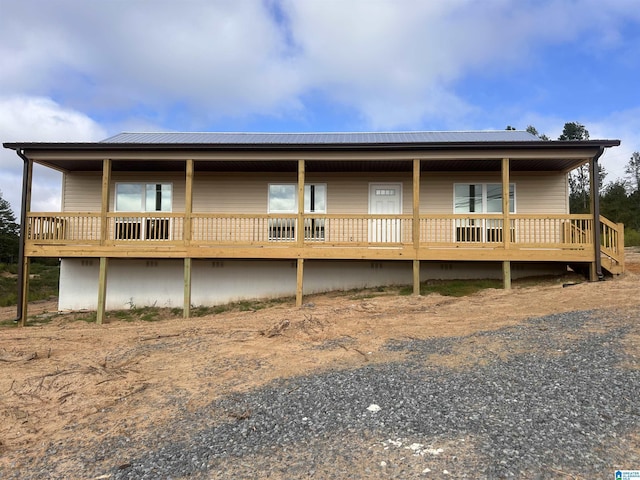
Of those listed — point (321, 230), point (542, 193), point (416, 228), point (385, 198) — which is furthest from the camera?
point (385, 198)

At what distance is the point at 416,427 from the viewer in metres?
3.95

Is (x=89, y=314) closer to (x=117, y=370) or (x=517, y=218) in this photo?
(x=117, y=370)

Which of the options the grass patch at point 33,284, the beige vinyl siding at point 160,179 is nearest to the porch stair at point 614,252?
the beige vinyl siding at point 160,179

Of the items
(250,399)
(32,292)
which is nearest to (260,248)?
(250,399)

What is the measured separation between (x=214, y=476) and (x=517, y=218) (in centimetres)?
1018

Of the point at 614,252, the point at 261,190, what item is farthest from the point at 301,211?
the point at 614,252

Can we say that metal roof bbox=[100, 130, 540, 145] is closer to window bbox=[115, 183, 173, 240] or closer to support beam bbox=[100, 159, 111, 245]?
window bbox=[115, 183, 173, 240]

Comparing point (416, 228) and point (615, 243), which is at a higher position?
point (416, 228)

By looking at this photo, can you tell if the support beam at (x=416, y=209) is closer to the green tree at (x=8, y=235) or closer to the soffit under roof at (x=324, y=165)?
the soffit under roof at (x=324, y=165)

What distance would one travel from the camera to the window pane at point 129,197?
544 inches

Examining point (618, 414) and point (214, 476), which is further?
point (618, 414)

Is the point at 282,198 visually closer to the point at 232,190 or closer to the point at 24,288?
the point at 232,190

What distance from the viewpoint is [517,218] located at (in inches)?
438

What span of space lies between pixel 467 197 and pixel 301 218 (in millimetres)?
5669
